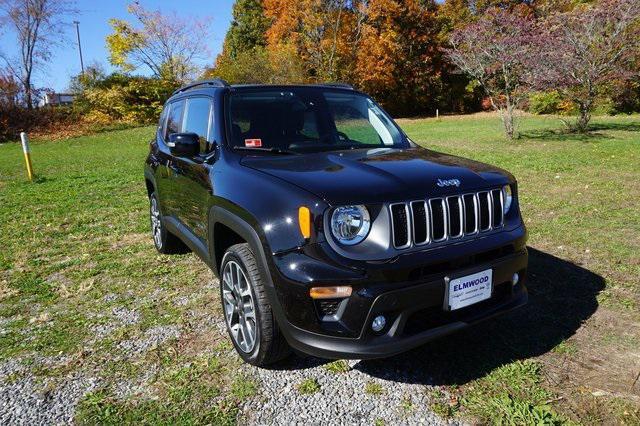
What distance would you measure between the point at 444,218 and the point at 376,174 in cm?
45

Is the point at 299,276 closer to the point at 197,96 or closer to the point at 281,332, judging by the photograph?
the point at 281,332

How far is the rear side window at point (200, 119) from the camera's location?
369cm

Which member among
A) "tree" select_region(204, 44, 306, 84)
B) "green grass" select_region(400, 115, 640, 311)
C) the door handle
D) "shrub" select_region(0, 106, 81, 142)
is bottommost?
"green grass" select_region(400, 115, 640, 311)

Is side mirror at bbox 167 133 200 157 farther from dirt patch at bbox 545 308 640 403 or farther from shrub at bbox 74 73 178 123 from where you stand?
shrub at bbox 74 73 178 123

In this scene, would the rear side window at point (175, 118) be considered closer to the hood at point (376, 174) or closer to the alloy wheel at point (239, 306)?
the hood at point (376, 174)

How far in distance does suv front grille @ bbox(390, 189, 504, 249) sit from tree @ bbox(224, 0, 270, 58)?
42.3 meters

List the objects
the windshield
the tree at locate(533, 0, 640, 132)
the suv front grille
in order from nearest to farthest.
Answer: the suv front grille → the windshield → the tree at locate(533, 0, 640, 132)

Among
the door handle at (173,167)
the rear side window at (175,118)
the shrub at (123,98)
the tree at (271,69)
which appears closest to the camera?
the door handle at (173,167)

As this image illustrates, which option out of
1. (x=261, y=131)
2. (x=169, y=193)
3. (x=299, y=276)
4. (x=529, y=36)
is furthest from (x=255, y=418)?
(x=529, y=36)

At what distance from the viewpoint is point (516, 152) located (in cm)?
1291

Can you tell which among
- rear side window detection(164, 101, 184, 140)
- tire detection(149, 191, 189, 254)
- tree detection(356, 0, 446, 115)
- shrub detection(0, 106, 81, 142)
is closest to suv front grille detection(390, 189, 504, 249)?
rear side window detection(164, 101, 184, 140)

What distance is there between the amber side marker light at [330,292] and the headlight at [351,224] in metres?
0.24

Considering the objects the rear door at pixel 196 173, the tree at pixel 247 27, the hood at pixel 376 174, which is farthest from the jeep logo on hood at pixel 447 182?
the tree at pixel 247 27

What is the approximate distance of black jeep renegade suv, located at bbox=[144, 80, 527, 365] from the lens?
2.44 metres
